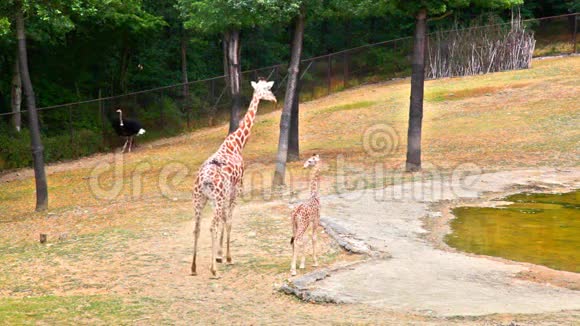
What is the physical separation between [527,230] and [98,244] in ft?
→ 25.8

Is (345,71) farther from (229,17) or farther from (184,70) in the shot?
(229,17)

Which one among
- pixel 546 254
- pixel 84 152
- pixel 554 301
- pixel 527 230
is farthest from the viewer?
pixel 84 152

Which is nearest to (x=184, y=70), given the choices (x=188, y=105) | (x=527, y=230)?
(x=188, y=105)

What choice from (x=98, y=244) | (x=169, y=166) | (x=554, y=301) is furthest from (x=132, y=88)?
(x=554, y=301)

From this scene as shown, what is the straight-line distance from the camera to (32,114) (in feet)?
61.8

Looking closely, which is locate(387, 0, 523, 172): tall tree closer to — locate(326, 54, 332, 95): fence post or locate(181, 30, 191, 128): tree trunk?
locate(181, 30, 191, 128): tree trunk

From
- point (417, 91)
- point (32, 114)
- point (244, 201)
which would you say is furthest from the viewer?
point (417, 91)

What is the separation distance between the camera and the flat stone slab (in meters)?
9.79

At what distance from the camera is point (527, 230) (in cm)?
1477

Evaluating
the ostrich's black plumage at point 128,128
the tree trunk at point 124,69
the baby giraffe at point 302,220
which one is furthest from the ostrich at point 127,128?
the baby giraffe at point 302,220

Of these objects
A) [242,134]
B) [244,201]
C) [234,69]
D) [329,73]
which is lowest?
[244,201]

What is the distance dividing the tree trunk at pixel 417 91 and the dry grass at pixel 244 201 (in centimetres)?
56

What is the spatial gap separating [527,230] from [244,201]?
6351 millimetres

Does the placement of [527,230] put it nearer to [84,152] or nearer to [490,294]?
[490,294]
